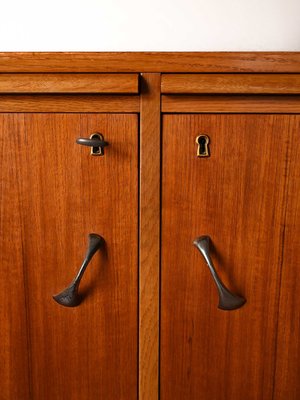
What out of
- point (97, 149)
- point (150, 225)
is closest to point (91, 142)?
point (97, 149)

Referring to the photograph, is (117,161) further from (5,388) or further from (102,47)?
(102,47)

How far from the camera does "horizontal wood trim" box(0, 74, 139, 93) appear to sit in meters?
0.43

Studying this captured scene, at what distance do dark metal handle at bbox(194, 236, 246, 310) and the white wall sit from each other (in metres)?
0.51

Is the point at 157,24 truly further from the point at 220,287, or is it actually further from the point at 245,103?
the point at 220,287

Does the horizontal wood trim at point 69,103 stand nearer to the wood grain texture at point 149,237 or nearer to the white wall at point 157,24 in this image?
the wood grain texture at point 149,237

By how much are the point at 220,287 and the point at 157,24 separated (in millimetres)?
609

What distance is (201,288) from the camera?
1.55 feet

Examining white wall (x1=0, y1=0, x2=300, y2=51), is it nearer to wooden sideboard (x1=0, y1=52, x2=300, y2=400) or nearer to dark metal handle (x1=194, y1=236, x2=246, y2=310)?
wooden sideboard (x1=0, y1=52, x2=300, y2=400)

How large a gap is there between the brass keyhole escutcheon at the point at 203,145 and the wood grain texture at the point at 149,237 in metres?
0.05

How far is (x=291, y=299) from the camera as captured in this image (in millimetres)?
473

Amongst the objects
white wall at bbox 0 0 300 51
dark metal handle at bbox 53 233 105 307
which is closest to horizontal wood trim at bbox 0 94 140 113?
dark metal handle at bbox 53 233 105 307

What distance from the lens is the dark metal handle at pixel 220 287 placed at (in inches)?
17.6

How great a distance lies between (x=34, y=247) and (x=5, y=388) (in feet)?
0.69

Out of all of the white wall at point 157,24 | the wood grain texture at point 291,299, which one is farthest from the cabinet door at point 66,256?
the white wall at point 157,24
